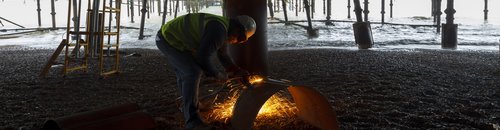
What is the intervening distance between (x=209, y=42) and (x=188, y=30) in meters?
0.38

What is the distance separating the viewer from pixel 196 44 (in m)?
4.13

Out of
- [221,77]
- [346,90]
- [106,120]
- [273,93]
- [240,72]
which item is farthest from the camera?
[346,90]

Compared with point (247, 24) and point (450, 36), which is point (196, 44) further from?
point (450, 36)

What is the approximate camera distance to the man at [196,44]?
153 inches

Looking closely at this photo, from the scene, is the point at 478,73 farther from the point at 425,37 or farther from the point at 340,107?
the point at 425,37

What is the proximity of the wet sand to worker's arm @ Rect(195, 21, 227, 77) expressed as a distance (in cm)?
82

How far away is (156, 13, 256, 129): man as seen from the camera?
12.7 feet

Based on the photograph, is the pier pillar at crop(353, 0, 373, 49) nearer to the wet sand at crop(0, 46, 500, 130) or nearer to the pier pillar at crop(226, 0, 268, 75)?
the wet sand at crop(0, 46, 500, 130)

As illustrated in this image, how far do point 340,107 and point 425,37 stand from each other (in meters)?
15.3

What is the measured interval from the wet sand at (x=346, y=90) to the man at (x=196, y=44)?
40 cm

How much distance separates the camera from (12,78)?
8078 millimetres

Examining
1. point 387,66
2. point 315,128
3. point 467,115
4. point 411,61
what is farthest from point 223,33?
point 411,61

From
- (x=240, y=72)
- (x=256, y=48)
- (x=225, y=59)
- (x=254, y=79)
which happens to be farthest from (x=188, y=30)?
(x=256, y=48)

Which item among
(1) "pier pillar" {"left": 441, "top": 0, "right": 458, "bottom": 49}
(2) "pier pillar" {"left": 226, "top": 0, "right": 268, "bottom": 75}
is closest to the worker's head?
(2) "pier pillar" {"left": 226, "top": 0, "right": 268, "bottom": 75}
